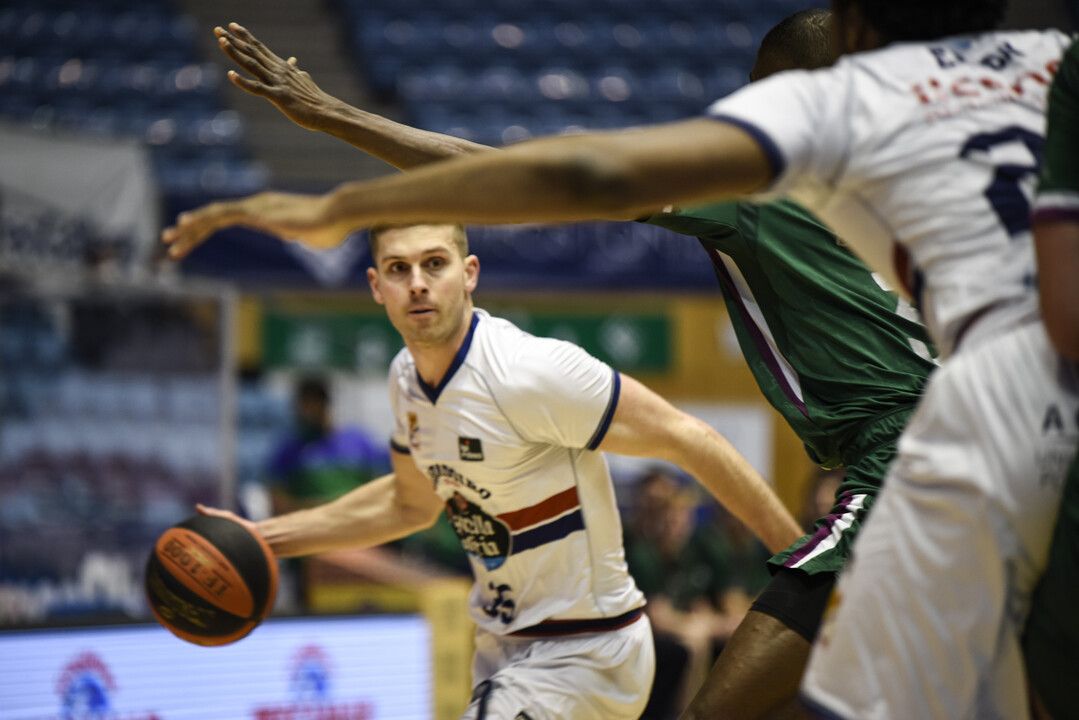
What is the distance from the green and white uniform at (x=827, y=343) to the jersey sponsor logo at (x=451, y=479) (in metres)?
0.95

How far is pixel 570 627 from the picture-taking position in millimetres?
3953

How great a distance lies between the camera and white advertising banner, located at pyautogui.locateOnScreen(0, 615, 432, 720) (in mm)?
5934

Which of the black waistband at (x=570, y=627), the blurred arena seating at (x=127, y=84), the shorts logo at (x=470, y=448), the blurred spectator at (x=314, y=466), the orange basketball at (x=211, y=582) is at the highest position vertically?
the blurred arena seating at (x=127, y=84)

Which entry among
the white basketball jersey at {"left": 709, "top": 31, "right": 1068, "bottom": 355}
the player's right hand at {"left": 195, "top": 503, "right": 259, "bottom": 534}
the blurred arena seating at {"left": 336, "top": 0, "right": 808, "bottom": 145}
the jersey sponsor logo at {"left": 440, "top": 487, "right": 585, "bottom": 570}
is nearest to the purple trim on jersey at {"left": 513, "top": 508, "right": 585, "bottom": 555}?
the jersey sponsor logo at {"left": 440, "top": 487, "right": 585, "bottom": 570}

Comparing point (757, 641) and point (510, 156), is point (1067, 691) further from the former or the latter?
point (510, 156)

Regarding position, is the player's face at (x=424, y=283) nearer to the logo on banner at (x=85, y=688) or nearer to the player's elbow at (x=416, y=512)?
the player's elbow at (x=416, y=512)

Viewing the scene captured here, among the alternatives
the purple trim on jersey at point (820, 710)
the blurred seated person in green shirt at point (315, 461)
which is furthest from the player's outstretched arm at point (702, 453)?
the blurred seated person in green shirt at point (315, 461)

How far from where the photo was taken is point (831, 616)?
236cm

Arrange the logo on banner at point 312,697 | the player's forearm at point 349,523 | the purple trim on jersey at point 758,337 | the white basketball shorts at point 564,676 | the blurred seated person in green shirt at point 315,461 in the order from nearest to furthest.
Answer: the purple trim on jersey at point 758,337 → the white basketball shorts at point 564,676 → the player's forearm at point 349,523 → the logo on banner at point 312,697 → the blurred seated person in green shirt at point 315,461

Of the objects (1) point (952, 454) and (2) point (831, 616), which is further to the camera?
(2) point (831, 616)

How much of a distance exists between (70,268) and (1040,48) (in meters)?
8.21

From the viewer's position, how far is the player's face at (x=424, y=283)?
13.1ft

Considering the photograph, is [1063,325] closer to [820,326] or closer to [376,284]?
[820,326]

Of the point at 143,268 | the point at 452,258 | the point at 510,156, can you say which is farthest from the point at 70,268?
the point at 510,156
